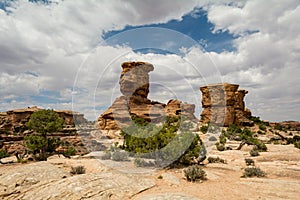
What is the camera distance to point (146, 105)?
57281 mm

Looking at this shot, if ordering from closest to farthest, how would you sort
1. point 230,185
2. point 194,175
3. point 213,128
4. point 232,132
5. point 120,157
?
point 230,185 < point 194,175 < point 120,157 < point 232,132 < point 213,128

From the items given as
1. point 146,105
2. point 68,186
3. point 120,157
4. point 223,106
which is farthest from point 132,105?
point 68,186

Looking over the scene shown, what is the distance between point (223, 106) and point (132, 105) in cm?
2532

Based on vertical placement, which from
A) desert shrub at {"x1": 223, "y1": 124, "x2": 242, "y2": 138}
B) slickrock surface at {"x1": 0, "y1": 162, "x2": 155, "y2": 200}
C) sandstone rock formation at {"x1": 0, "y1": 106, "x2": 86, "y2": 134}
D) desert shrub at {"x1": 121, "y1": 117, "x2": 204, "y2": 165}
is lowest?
slickrock surface at {"x1": 0, "y1": 162, "x2": 155, "y2": 200}

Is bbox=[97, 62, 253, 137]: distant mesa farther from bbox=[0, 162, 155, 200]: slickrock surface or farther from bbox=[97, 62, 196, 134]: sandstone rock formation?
bbox=[0, 162, 155, 200]: slickrock surface

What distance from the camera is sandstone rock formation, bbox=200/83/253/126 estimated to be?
175ft

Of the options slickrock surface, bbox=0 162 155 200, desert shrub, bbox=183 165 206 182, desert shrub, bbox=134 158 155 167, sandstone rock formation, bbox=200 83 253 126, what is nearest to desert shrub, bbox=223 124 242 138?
sandstone rock formation, bbox=200 83 253 126

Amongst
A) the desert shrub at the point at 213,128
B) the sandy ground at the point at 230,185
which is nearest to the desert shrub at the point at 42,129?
the sandy ground at the point at 230,185

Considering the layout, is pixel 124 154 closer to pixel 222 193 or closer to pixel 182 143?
pixel 182 143

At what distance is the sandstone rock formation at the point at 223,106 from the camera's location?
53.3 meters

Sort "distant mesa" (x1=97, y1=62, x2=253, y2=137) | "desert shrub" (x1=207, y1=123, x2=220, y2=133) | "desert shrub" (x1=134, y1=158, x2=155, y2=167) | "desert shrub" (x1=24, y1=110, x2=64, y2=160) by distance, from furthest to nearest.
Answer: "distant mesa" (x1=97, y1=62, x2=253, y2=137)
"desert shrub" (x1=207, y1=123, x2=220, y2=133)
"desert shrub" (x1=24, y1=110, x2=64, y2=160)
"desert shrub" (x1=134, y1=158, x2=155, y2=167)

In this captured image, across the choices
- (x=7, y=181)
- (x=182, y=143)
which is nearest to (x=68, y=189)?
(x=7, y=181)

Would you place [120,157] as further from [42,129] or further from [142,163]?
[42,129]

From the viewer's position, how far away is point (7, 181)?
35.6 feet
